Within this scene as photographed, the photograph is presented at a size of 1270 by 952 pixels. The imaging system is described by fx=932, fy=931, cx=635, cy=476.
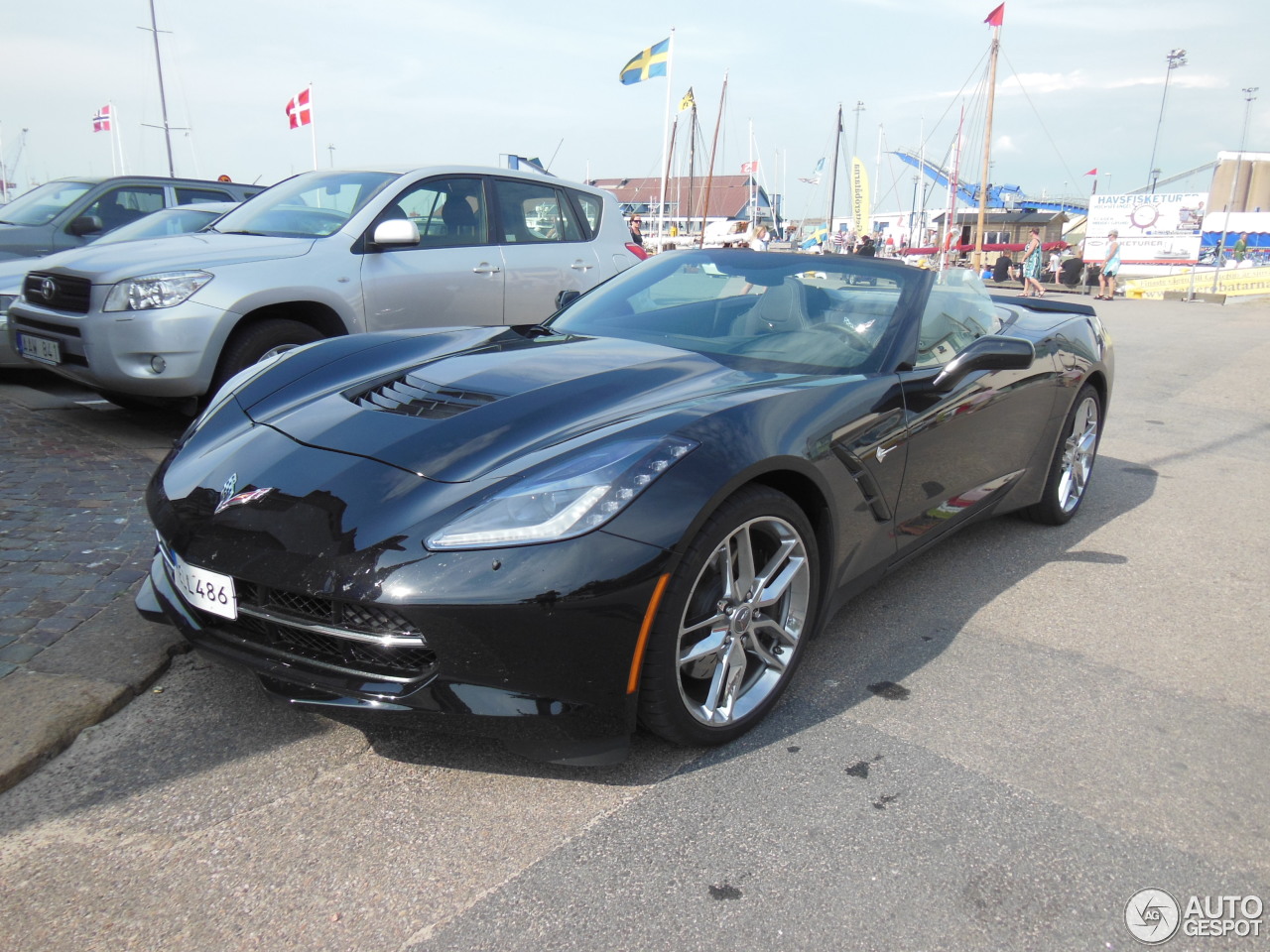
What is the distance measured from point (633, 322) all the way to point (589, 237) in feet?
11.3

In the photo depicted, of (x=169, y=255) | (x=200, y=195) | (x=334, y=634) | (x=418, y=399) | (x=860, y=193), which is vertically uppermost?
(x=860, y=193)

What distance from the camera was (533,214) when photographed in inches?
249

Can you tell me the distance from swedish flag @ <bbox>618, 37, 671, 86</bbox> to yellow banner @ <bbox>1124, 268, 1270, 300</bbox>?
45.9 ft

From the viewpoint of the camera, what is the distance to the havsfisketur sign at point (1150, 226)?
3109 centimetres

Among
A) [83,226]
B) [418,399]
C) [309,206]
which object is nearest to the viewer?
[418,399]

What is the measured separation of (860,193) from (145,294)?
4563 cm

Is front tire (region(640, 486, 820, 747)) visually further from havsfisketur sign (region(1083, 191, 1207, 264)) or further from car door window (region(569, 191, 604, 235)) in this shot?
havsfisketur sign (region(1083, 191, 1207, 264))

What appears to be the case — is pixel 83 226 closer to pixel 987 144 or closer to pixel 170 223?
pixel 170 223

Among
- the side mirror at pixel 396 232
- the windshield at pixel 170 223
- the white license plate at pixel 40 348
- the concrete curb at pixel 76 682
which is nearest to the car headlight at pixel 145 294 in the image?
the white license plate at pixel 40 348

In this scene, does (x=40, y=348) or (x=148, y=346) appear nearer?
(x=148, y=346)

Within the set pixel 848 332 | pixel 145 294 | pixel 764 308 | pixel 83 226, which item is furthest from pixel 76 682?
pixel 83 226

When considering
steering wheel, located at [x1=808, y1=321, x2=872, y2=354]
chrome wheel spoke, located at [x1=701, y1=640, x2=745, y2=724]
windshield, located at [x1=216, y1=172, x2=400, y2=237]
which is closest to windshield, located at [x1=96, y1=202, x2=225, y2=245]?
windshield, located at [x1=216, y1=172, x2=400, y2=237]

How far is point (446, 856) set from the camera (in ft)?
6.37

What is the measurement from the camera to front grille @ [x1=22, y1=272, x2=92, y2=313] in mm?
4781
